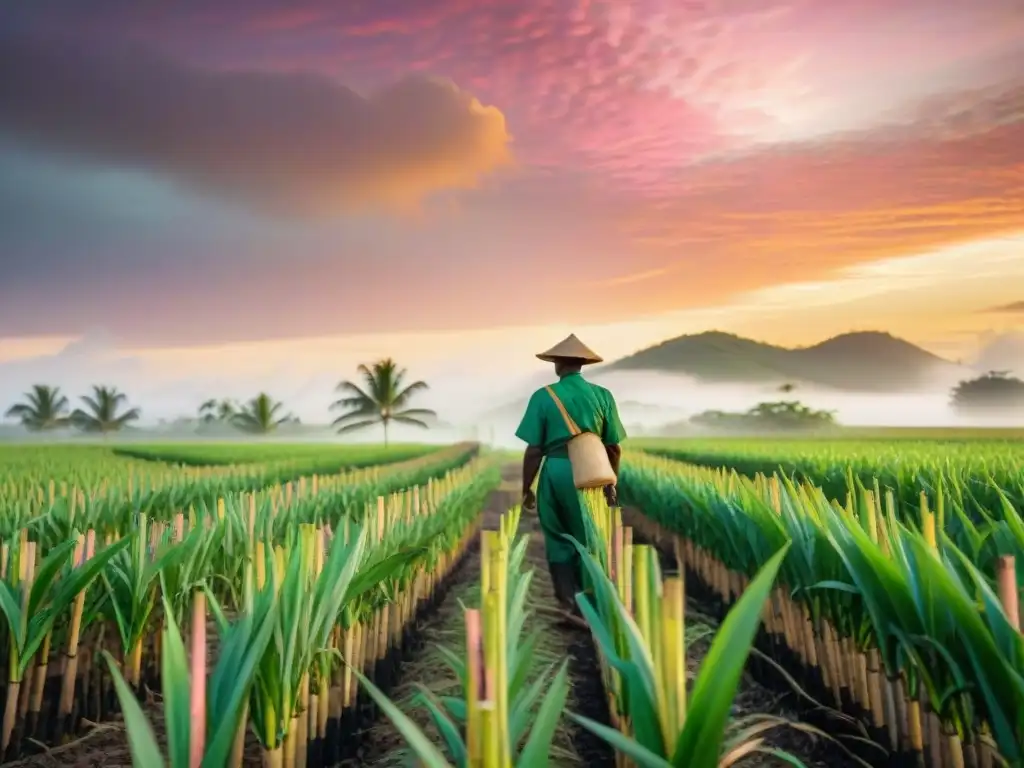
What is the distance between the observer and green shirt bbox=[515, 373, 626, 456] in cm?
506

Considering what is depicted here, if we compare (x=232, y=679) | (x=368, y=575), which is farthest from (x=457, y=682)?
(x=232, y=679)

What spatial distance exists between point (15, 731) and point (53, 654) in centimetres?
32

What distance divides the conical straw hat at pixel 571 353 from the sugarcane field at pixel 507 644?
40.3 inches

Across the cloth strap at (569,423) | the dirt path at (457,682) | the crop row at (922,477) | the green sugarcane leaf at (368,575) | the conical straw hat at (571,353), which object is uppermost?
the conical straw hat at (571,353)

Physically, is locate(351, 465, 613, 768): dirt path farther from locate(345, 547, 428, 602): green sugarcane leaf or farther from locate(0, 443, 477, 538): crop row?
locate(0, 443, 477, 538): crop row

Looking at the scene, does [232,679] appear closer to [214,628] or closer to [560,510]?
[214,628]

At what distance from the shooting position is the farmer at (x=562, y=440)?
5.07 m

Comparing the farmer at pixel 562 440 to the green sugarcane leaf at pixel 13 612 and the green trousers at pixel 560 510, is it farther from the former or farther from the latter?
the green sugarcane leaf at pixel 13 612

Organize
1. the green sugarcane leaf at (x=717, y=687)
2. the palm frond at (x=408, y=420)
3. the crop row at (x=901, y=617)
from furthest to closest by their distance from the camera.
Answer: the palm frond at (x=408, y=420) < the crop row at (x=901, y=617) < the green sugarcane leaf at (x=717, y=687)

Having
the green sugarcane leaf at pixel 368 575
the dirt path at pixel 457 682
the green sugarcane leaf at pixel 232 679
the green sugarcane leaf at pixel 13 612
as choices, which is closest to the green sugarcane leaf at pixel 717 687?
the dirt path at pixel 457 682

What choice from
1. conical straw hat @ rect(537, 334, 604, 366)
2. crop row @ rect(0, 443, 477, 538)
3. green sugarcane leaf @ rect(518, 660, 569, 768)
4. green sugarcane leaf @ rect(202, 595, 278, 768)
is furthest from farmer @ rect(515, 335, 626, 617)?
Result: green sugarcane leaf @ rect(518, 660, 569, 768)

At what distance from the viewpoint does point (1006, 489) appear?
227 inches

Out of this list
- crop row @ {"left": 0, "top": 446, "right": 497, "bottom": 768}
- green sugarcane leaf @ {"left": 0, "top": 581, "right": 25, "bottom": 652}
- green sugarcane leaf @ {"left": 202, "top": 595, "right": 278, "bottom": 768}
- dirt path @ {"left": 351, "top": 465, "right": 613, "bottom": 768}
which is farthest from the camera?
dirt path @ {"left": 351, "top": 465, "right": 613, "bottom": 768}

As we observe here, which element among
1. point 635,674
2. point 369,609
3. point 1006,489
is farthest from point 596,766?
point 1006,489
